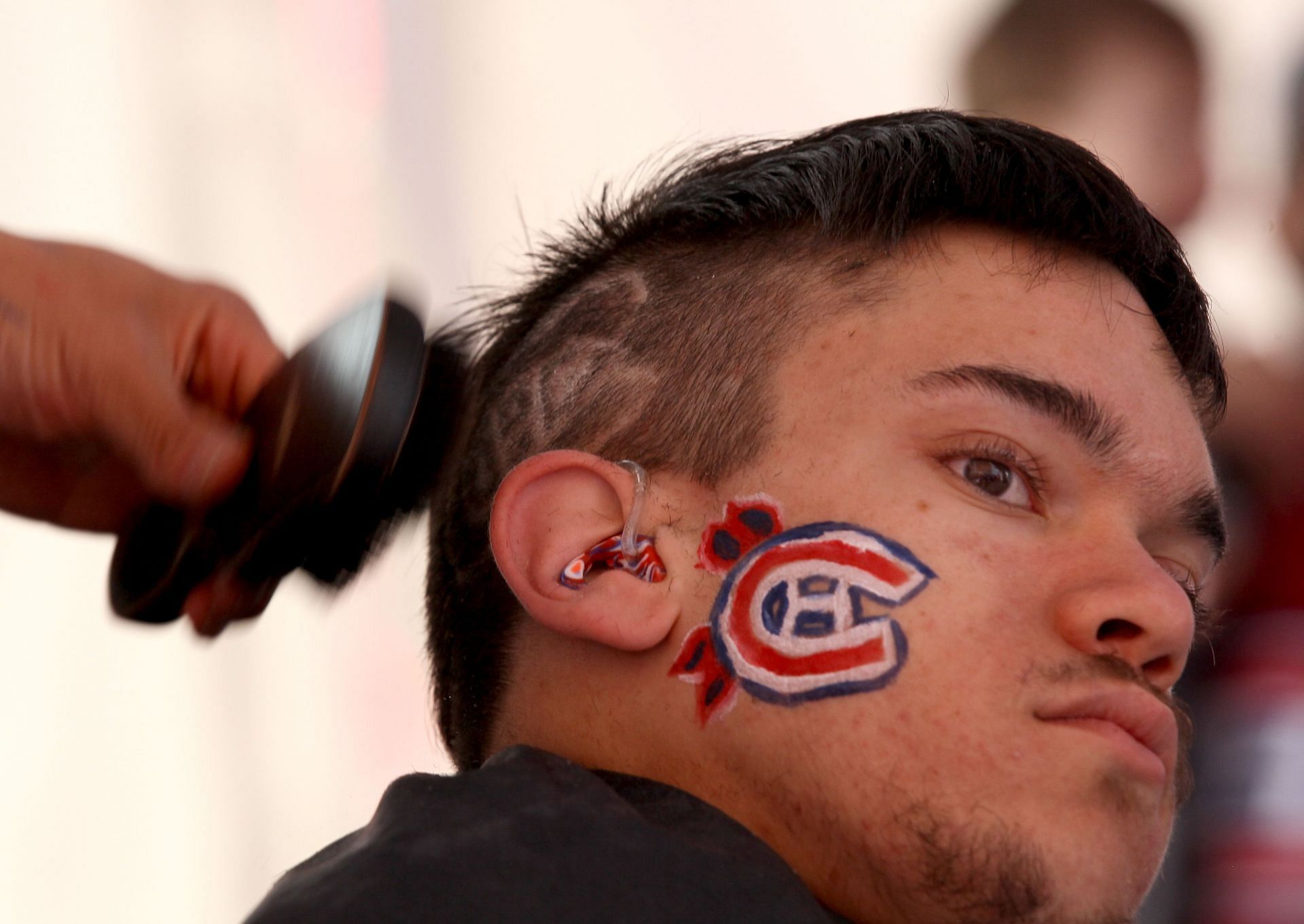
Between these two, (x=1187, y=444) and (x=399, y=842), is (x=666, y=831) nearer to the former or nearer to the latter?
(x=399, y=842)

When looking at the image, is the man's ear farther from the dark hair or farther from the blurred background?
the blurred background

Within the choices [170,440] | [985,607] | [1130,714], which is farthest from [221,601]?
[1130,714]

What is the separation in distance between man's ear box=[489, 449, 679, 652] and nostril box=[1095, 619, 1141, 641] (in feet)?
1.01

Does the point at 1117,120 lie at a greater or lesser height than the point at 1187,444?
greater

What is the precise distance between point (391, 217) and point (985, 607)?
1.39m

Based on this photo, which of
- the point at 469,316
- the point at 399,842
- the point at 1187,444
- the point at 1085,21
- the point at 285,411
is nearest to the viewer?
the point at 399,842

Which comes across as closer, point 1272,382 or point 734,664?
point 734,664

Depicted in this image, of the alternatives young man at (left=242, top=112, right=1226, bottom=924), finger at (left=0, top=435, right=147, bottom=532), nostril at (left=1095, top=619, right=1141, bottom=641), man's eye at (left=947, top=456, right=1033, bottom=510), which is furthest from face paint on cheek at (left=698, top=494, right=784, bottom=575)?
finger at (left=0, top=435, right=147, bottom=532)

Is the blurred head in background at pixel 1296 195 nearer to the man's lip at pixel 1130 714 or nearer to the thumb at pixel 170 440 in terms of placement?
the man's lip at pixel 1130 714

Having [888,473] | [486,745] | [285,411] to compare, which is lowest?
[486,745]

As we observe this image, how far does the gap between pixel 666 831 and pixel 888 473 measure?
1.00ft

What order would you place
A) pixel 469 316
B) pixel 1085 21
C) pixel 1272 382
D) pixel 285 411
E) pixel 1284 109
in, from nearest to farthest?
pixel 285 411
pixel 469 316
pixel 1272 382
pixel 1085 21
pixel 1284 109

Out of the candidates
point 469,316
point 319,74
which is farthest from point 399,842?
point 319,74

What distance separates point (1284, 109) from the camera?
2045 millimetres
